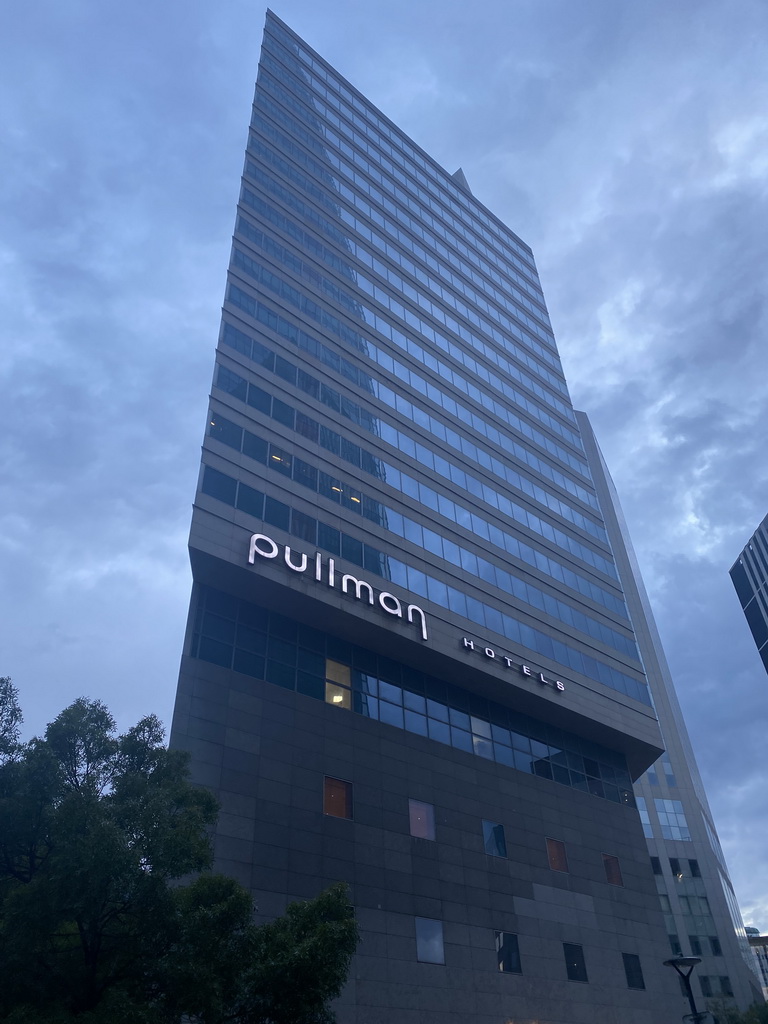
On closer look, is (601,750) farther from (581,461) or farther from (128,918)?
(128,918)

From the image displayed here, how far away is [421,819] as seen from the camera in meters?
40.7

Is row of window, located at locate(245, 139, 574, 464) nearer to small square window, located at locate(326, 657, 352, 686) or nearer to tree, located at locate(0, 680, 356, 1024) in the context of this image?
small square window, located at locate(326, 657, 352, 686)

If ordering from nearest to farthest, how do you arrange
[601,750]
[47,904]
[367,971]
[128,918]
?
[47,904], [128,918], [367,971], [601,750]

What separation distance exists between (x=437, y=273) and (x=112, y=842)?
62.6 m

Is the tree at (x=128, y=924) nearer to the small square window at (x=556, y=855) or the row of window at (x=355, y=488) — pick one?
the row of window at (x=355, y=488)

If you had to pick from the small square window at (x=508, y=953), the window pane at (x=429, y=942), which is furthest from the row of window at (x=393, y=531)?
the small square window at (x=508, y=953)

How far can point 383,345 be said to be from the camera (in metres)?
59.3

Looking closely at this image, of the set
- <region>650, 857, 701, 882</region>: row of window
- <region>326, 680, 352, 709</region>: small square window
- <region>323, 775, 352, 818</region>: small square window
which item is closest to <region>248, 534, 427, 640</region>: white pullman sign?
<region>326, 680, 352, 709</region>: small square window

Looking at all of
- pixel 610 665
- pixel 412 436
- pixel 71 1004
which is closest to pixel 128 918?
pixel 71 1004

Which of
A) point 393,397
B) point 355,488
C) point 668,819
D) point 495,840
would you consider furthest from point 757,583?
point 355,488

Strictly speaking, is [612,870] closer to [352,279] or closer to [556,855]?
[556,855]

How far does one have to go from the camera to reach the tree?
19.2 m

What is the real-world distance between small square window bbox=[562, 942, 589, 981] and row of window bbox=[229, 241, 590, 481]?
33.1 meters

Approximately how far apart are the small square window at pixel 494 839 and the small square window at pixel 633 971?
1049 cm
